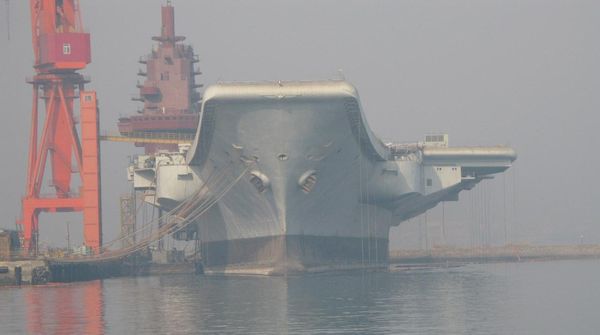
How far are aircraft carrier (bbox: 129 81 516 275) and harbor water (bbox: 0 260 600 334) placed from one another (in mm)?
2628

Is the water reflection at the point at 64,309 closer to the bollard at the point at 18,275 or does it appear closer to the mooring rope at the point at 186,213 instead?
the bollard at the point at 18,275

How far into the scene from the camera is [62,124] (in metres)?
88.1

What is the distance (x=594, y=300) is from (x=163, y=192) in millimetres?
26134

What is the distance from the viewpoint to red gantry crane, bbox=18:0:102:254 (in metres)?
83.2

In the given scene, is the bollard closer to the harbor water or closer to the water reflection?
the water reflection

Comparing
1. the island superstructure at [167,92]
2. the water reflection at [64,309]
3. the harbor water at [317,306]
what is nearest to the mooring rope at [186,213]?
the harbor water at [317,306]

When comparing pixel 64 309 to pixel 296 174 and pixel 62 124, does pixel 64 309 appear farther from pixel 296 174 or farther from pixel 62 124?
pixel 62 124

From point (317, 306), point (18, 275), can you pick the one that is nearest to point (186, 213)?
point (18, 275)

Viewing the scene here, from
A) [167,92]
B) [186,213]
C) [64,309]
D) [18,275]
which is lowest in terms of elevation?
[64,309]

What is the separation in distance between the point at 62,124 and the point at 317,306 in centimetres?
4703

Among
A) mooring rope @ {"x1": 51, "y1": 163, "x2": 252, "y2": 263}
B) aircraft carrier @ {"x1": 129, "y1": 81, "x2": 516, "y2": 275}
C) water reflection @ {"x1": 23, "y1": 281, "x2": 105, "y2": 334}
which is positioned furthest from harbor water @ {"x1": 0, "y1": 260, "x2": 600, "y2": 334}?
mooring rope @ {"x1": 51, "y1": 163, "x2": 252, "y2": 263}

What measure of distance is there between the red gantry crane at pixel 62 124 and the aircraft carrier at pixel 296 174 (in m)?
9.34

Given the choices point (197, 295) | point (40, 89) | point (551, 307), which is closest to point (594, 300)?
point (551, 307)

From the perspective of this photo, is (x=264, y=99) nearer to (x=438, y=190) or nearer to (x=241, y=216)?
(x=241, y=216)
